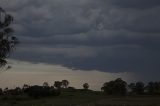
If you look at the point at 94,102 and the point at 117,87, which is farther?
the point at 117,87

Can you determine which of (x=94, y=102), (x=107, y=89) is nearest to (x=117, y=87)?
(x=107, y=89)

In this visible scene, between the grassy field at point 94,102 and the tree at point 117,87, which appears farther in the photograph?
the tree at point 117,87

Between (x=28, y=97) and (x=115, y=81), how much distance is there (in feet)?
124

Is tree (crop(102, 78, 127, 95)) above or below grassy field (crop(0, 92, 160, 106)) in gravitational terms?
above

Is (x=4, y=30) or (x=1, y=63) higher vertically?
(x=4, y=30)

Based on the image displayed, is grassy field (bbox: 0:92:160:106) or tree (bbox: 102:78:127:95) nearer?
grassy field (bbox: 0:92:160:106)

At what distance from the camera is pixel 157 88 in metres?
166

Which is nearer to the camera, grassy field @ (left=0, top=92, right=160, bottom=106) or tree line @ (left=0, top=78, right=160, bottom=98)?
grassy field @ (left=0, top=92, right=160, bottom=106)

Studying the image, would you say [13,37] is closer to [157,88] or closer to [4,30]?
[4,30]

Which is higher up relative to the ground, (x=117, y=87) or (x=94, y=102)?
(x=117, y=87)

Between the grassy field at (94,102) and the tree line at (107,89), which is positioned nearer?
the grassy field at (94,102)

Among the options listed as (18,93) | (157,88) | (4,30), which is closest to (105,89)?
(157,88)

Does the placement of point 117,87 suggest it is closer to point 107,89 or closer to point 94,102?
point 107,89

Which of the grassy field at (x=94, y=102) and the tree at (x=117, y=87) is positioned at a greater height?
the tree at (x=117, y=87)
